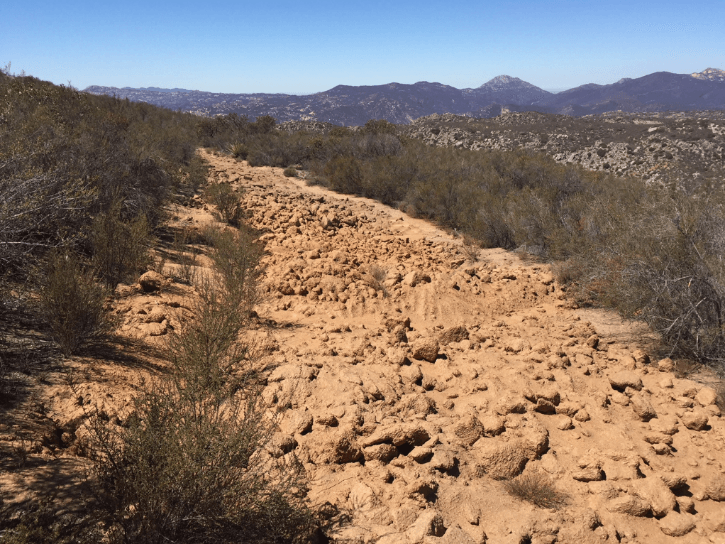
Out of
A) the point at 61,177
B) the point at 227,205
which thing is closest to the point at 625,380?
the point at 61,177

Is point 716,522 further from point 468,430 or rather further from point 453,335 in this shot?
point 453,335

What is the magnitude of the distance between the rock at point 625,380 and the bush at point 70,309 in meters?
5.11

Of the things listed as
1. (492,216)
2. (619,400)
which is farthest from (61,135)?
(619,400)

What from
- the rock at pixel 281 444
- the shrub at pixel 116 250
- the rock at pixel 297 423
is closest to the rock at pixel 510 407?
Answer: the rock at pixel 297 423

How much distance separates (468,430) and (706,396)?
96.3 inches

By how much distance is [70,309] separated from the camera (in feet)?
12.6

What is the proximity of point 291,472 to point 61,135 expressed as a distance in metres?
8.37

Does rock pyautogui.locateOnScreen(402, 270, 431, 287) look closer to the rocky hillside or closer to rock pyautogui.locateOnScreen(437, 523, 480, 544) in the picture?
rock pyautogui.locateOnScreen(437, 523, 480, 544)

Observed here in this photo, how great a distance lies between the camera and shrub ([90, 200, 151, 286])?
18.9ft

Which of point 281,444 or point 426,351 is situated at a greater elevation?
point 426,351

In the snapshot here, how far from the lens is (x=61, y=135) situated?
812cm

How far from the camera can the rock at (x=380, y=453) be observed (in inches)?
126

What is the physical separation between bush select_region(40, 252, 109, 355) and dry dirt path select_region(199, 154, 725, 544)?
68.7 inches

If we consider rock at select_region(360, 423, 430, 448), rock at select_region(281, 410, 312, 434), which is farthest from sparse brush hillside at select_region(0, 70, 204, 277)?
rock at select_region(360, 423, 430, 448)
